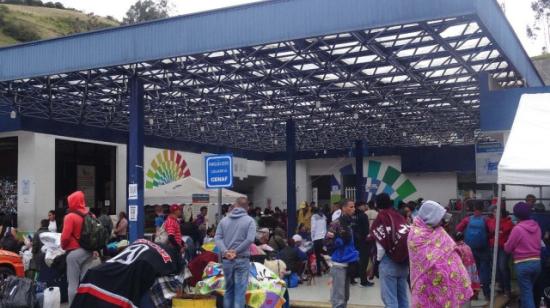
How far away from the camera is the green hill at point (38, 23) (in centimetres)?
6425

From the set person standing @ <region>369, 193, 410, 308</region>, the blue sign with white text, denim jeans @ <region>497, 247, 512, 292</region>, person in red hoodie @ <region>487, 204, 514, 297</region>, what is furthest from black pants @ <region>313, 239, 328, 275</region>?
person standing @ <region>369, 193, 410, 308</region>

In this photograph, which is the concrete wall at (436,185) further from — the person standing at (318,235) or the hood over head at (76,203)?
the hood over head at (76,203)

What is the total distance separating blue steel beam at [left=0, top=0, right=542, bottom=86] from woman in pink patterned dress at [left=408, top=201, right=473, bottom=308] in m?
4.22

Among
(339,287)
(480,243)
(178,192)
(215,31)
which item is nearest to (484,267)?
(480,243)

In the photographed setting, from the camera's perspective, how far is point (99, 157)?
2356 centimetres

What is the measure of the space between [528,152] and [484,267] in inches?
141

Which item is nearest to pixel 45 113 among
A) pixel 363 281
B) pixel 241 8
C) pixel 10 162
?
pixel 10 162

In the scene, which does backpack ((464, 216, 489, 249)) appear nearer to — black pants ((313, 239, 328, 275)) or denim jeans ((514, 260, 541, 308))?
denim jeans ((514, 260, 541, 308))

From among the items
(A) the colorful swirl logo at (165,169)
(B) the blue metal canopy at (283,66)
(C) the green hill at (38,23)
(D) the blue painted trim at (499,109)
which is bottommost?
(A) the colorful swirl logo at (165,169)

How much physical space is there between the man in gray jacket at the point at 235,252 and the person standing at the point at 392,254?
5.87 feet

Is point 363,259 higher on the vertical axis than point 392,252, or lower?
lower

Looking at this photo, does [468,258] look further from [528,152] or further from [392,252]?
[392,252]

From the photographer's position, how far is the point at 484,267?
10430 millimetres

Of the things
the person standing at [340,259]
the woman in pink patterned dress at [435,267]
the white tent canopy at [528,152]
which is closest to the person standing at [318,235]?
the person standing at [340,259]
